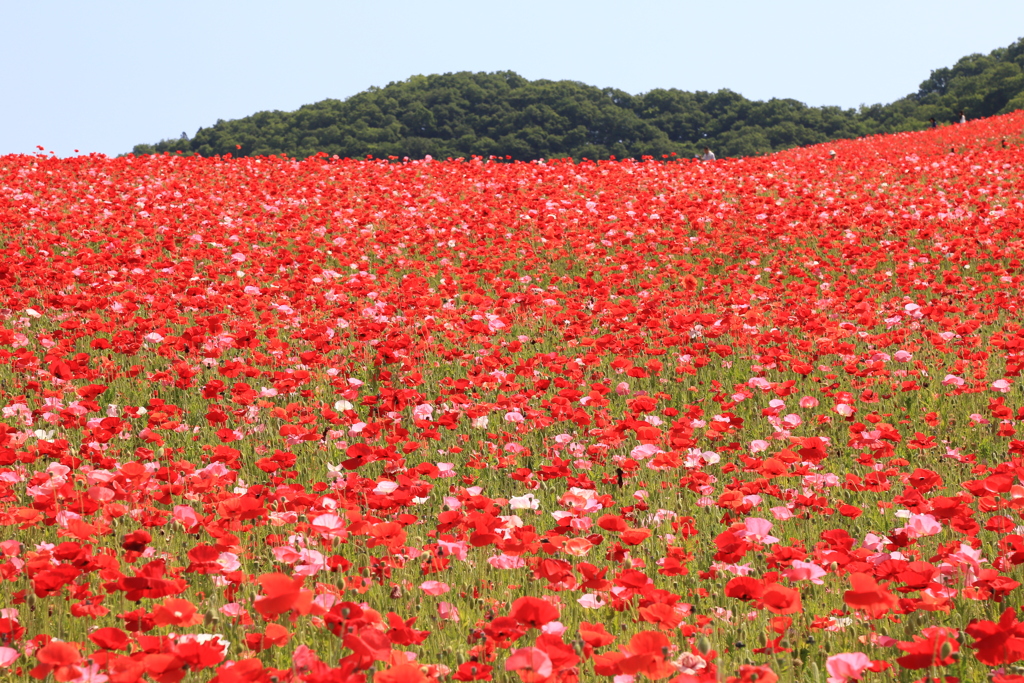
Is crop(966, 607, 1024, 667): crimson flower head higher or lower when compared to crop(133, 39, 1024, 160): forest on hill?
lower

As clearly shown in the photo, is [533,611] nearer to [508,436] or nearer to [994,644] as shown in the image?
[994,644]

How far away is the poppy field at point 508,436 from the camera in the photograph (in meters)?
3.11

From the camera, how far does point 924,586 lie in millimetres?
2980

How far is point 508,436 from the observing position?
6.10 m

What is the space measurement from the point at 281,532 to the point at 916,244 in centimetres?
1122

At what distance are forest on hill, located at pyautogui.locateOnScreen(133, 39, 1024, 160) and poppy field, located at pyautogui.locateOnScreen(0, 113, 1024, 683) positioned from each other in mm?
20283

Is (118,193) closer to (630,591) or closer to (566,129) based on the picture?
(630,591)

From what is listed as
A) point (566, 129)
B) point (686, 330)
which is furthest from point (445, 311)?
point (566, 129)

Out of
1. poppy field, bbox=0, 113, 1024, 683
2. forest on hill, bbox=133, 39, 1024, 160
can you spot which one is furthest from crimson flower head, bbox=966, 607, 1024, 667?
forest on hill, bbox=133, 39, 1024, 160

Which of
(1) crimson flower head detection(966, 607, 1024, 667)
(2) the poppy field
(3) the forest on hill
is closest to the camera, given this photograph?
(1) crimson flower head detection(966, 607, 1024, 667)

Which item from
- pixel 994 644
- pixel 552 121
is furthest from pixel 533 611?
pixel 552 121

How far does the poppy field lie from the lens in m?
→ 3.11

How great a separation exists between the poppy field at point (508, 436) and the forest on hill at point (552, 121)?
66.5ft

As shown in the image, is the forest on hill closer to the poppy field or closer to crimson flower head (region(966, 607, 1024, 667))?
the poppy field
